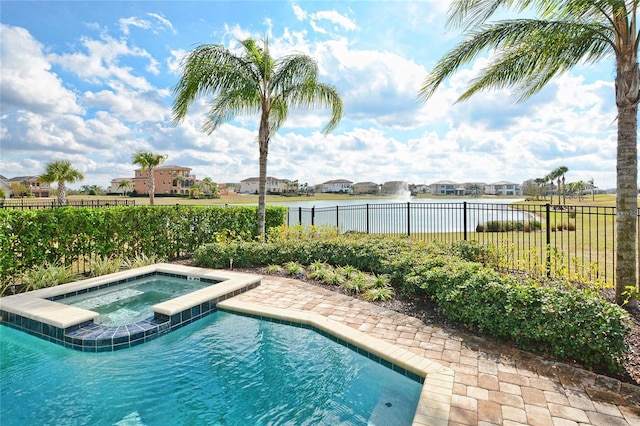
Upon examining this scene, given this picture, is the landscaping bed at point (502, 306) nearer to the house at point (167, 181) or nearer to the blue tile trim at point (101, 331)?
the blue tile trim at point (101, 331)

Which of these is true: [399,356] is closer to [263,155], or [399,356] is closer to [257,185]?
[263,155]

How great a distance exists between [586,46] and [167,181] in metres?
84.2

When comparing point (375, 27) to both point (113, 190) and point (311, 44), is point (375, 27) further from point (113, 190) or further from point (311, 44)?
point (113, 190)

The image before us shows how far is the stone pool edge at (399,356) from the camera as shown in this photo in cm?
270

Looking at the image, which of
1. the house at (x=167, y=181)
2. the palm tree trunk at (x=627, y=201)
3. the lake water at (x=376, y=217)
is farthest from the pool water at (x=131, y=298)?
the house at (x=167, y=181)

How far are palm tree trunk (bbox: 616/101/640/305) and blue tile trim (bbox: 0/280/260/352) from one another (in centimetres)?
639

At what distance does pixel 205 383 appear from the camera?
3.49 metres

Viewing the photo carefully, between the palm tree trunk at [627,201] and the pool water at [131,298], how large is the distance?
706cm

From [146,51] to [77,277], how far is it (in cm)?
572

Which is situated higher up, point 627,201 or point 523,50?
point 523,50

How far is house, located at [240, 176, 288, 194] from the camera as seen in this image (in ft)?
299

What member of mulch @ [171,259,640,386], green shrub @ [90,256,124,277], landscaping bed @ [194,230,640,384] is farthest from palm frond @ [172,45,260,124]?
mulch @ [171,259,640,386]

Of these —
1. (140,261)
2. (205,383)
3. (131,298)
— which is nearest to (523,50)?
(205,383)

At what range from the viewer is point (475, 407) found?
108 inches
